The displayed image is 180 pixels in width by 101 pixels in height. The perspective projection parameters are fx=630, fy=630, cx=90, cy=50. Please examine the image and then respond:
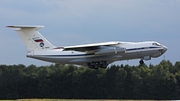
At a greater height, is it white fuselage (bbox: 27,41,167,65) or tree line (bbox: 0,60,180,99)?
white fuselage (bbox: 27,41,167,65)

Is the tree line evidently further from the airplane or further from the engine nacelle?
the engine nacelle

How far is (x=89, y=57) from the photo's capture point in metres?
42.8

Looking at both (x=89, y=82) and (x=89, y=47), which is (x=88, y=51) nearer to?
(x=89, y=47)

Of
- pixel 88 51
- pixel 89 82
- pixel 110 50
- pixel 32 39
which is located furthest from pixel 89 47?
pixel 89 82

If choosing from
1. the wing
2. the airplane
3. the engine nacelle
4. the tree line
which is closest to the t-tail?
the airplane

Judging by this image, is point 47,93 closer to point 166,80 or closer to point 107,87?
point 107,87

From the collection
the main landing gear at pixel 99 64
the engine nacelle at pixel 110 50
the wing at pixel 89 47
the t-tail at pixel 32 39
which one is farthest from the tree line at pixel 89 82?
the engine nacelle at pixel 110 50

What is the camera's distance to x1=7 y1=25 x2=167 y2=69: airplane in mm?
41500

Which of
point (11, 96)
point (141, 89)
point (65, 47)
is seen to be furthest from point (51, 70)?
point (141, 89)

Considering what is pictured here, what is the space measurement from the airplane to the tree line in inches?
125

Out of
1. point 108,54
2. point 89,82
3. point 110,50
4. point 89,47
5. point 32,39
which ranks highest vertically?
point 32,39

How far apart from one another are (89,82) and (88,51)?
11162 millimetres

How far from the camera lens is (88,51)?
42.6m

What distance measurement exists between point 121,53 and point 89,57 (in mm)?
2470
